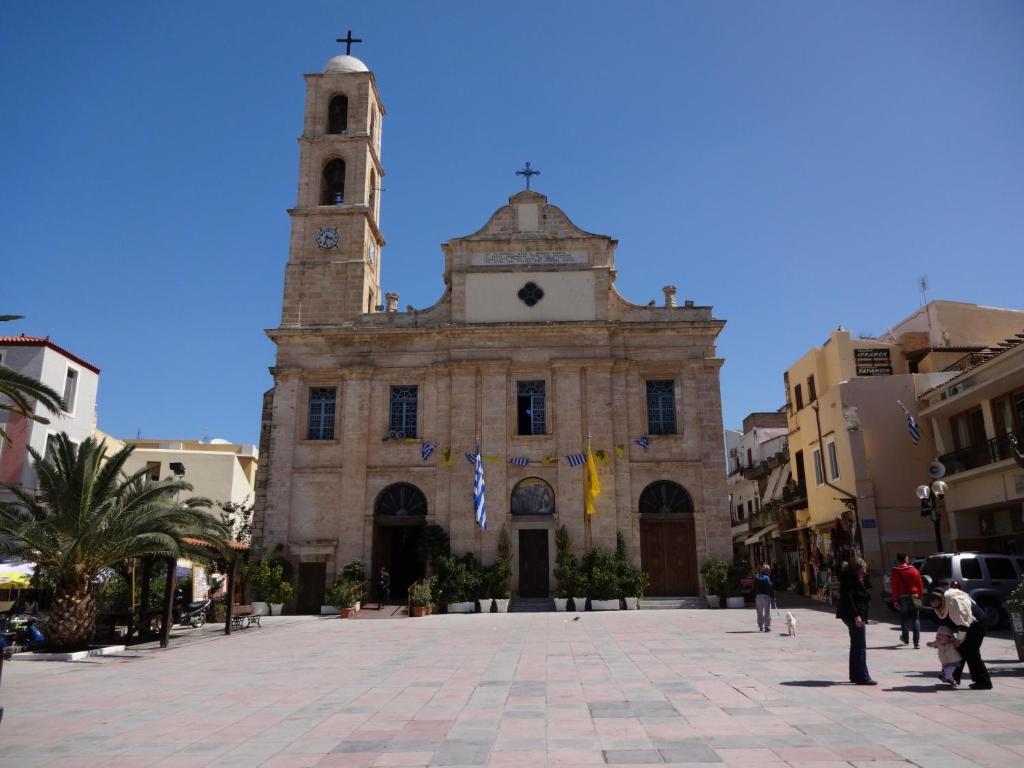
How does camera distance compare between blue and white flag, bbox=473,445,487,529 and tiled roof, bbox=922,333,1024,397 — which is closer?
tiled roof, bbox=922,333,1024,397

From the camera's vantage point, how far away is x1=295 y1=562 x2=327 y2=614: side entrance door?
2695cm

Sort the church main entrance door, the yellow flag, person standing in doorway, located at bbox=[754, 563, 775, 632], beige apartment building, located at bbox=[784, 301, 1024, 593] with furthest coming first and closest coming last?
the church main entrance door
the yellow flag
beige apartment building, located at bbox=[784, 301, 1024, 593]
person standing in doorway, located at bbox=[754, 563, 775, 632]

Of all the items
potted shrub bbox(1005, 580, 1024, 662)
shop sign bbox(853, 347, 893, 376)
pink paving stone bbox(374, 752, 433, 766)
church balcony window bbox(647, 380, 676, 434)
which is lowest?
pink paving stone bbox(374, 752, 433, 766)

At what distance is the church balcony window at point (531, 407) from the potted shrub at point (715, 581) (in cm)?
739

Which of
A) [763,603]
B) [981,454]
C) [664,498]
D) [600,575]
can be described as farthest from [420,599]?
[981,454]

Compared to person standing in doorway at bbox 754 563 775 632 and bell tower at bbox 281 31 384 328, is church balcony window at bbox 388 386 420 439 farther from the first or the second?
person standing in doorway at bbox 754 563 775 632

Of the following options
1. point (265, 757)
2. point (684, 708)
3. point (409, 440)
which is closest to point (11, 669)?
point (265, 757)

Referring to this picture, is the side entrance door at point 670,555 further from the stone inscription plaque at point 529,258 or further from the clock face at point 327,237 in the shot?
the clock face at point 327,237

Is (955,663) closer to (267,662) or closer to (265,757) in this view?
(265,757)

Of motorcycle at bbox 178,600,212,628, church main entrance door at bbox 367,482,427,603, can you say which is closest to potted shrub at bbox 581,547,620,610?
church main entrance door at bbox 367,482,427,603

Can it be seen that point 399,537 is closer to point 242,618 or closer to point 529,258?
point 242,618

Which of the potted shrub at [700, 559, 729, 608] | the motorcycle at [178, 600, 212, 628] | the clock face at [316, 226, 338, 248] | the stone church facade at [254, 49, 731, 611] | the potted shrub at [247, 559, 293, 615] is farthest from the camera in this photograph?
the clock face at [316, 226, 338, 248]

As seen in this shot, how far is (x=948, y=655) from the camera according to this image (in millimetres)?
9070

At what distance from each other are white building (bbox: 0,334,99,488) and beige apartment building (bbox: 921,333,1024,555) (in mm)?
29354
